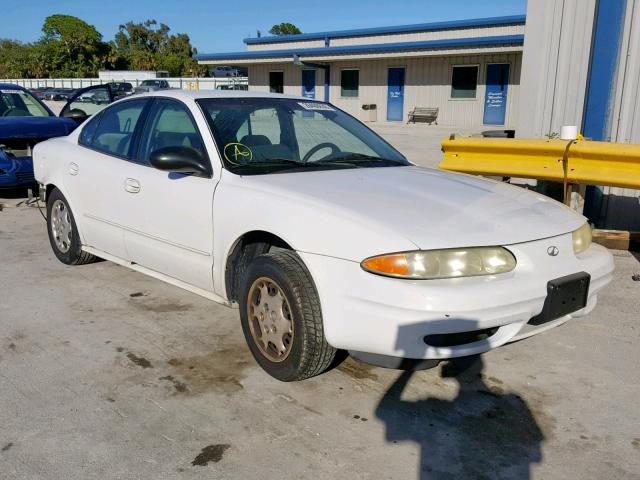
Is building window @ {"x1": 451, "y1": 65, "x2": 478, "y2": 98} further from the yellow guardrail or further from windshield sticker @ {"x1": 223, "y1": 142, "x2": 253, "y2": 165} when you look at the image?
windshield sticker @ {"x1": 223, "y1": 142, "x2": 253, "y2": 165}

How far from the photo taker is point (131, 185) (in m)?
4.22

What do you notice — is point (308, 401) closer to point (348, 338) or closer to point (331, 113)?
point (348, 338)

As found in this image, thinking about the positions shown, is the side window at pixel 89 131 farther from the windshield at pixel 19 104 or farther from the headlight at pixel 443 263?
the windshield at pixel 19 104

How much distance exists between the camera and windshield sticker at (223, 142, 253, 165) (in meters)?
3.71

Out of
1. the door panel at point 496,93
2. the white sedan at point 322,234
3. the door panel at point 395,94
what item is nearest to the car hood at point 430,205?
the white sedan at point 322,234

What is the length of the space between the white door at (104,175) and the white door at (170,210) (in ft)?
0.44

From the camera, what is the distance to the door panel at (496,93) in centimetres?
2431

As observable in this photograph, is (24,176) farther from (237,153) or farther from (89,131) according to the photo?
(237,153)

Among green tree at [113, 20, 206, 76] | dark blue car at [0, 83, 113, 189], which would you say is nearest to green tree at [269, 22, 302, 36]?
green tree at [113, 20, 206, 76]

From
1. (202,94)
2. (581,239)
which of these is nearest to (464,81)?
(202,94)

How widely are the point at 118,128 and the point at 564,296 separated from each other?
11.3ft

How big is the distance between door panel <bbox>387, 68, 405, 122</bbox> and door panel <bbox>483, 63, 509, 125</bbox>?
4.08 m

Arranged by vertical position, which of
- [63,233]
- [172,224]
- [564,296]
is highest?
[172,224]

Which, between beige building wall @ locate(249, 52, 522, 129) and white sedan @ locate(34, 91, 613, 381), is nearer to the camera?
white sedan @ locate(34, 91, 613, 381)
